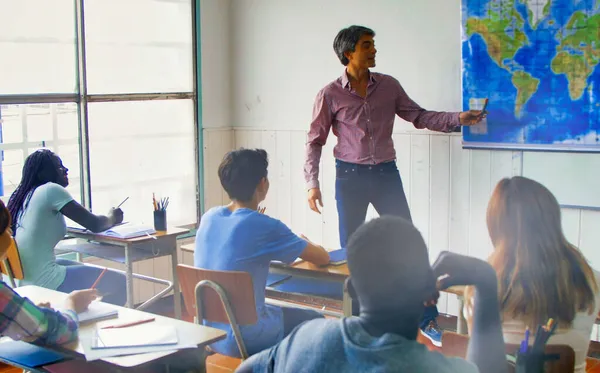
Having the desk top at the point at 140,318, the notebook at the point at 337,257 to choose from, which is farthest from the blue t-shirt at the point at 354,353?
the notebook at the point at 337,257

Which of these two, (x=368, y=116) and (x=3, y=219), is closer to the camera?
(x=3, y=219)

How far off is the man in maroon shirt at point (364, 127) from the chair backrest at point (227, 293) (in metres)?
1.54

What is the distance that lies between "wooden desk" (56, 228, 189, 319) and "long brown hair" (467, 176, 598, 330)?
8.02 ft

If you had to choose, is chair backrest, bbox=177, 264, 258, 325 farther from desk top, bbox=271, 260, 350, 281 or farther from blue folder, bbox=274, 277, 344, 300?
blue folder, bbox=274, 277, 344, 300

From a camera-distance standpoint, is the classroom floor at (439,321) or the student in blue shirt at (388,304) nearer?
the student in blue shirt at (388,304)

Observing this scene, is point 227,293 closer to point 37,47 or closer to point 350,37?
point 350,37

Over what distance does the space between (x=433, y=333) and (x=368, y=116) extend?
125 centimetres

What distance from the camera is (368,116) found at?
4348 millimetres

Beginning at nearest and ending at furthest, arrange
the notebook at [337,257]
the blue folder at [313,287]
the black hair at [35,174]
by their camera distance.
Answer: the notebook at [337,257]
the blue folder at [313,287]
the black hair at [35,174]

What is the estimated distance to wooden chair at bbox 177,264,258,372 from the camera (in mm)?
2725

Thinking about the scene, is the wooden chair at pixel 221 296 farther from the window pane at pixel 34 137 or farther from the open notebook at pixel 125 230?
the window pane at pixel 34 137

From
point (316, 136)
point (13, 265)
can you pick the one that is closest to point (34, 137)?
point (13, 265)

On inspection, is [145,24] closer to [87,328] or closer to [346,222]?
[346,222]

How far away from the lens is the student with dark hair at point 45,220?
3746 mm
